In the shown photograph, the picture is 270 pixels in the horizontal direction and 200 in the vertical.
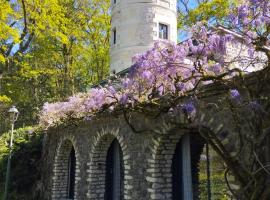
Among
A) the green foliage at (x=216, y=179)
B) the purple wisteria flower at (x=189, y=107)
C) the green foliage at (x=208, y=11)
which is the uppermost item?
the green foliage at (x=208, y=11)

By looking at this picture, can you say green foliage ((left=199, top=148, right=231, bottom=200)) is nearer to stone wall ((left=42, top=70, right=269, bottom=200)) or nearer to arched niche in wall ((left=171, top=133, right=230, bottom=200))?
arched niche in wall ((left=171, top=133, right=230, bottom=200))

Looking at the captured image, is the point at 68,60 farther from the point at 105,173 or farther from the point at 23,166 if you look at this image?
the point at 105,173

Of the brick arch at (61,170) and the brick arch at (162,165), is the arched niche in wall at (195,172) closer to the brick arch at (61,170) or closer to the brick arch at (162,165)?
the brick arch at (162,165)

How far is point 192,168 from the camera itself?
896 cm

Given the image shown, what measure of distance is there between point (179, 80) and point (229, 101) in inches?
50.5

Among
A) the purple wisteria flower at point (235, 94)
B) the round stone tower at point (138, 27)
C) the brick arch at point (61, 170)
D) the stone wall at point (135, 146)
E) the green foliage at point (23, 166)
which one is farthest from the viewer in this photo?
the round stone tower at point (138, 27)

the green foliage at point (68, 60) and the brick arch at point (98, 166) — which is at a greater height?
the green foliage at point (68, 60)

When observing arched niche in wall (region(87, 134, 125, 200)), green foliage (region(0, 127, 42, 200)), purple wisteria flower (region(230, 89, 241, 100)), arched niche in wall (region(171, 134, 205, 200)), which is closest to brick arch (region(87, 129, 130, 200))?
arched niche in wall (region(87, 134, 125, 200))

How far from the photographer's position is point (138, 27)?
20.9m

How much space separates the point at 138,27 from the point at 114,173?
11870mm

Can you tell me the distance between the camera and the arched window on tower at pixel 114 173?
10.8m

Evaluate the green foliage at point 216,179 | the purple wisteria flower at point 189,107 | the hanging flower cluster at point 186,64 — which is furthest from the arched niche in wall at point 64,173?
the purple wisteria flower at point 189,107

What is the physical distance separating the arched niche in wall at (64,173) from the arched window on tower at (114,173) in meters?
2.44

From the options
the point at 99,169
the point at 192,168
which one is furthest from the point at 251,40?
the point at 99,169
